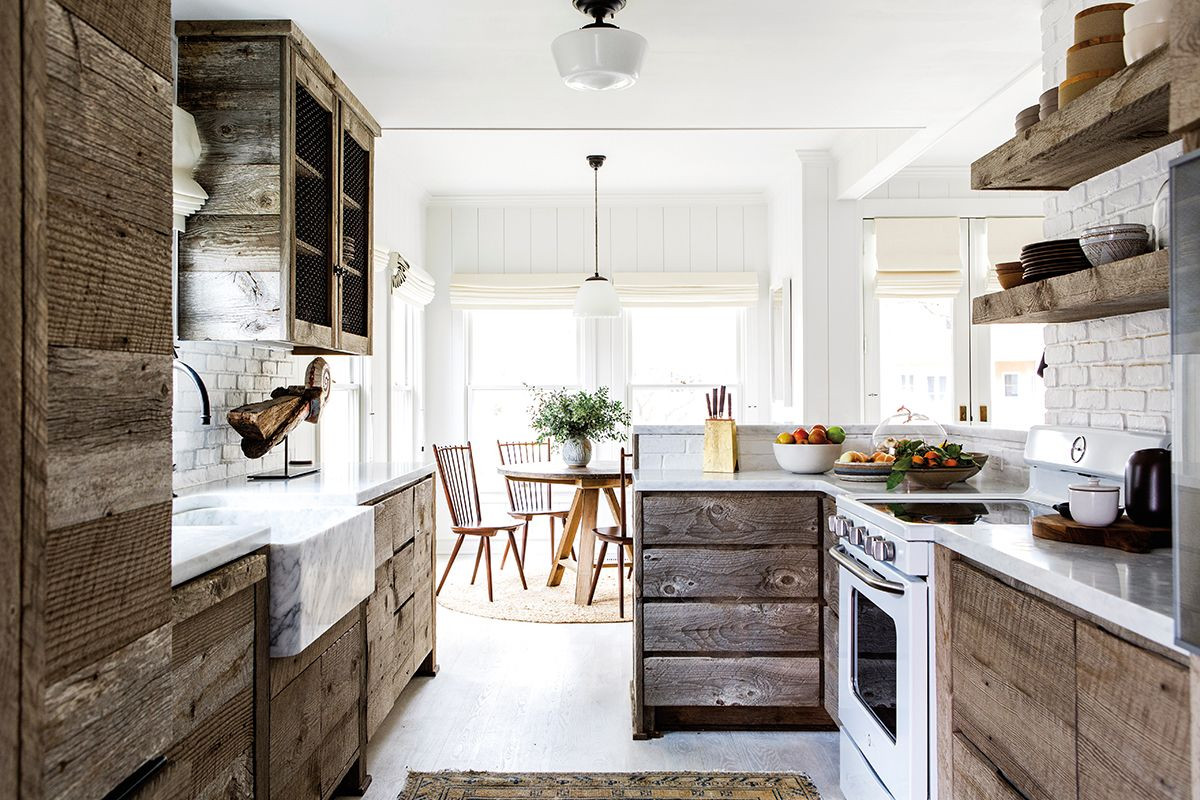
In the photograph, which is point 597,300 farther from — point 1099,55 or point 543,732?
point 1099,55

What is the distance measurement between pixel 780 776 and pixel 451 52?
8.55ft

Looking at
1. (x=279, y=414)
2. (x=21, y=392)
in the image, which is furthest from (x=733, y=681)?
(x=21, y=392)

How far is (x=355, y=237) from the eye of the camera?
340 cm

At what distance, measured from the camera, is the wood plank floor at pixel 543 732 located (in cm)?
273

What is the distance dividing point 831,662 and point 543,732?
103 cm

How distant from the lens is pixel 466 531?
15.9 feet

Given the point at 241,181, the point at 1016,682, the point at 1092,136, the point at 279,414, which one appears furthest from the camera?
the point at 279,414

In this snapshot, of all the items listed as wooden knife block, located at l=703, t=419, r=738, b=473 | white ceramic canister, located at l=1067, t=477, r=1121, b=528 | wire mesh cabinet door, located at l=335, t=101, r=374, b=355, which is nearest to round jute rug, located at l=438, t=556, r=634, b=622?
wooden knife block, located at l=703, t=419, r=738, b=473

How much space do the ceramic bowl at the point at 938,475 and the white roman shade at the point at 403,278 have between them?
3157mm

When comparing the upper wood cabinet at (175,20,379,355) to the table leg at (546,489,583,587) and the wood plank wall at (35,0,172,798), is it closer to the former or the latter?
the wood plank wall at (35,0,172,798)

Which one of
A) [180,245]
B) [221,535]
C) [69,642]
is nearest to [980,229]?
[180,245]

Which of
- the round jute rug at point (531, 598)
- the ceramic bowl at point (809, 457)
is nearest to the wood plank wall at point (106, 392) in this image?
the ceramic bowl at point (809, 457)

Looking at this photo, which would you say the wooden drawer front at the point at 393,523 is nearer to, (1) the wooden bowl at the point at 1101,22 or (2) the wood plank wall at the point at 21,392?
(2) the wood plank wall at the point at 21,392

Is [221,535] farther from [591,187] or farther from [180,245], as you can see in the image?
[591,187]
